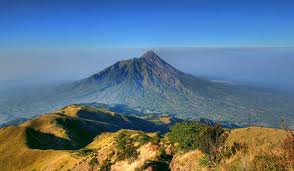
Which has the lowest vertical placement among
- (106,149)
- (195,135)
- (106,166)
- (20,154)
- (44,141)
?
(44,141)

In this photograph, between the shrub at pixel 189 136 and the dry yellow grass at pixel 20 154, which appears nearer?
the shrub at pixel 189 136

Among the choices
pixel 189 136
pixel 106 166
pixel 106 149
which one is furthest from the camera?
pixel 106 149

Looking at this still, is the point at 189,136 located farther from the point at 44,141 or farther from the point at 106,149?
the point at 44,141

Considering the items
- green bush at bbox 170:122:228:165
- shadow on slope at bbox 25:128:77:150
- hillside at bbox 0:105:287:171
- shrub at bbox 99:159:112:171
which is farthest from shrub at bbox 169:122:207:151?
shadow on slope at bbox 25:128:77:150

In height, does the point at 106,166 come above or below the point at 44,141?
above

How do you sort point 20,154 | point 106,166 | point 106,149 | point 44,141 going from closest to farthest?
1. point 106,166
2. point 106,149
3. point 20,154
4. point 44,141

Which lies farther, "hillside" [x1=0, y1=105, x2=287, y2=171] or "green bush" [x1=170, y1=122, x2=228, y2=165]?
"hillside" [x1=0, y1=105, x2=287, y2=171]

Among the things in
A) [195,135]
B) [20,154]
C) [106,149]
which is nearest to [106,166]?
[106,149]

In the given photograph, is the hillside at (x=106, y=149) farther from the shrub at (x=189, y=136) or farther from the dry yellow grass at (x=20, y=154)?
the shrub at (x=189, y=136)

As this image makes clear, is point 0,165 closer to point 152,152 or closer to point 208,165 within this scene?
point 152,152

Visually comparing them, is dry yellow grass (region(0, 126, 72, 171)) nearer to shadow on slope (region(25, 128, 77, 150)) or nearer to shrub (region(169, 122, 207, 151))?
shadow on slope (region(25, 128, 77, 150))

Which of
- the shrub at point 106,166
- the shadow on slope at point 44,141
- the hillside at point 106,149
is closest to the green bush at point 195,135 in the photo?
the hillside at point 106,149

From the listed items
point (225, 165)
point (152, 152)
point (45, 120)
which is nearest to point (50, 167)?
point (152, 152)
